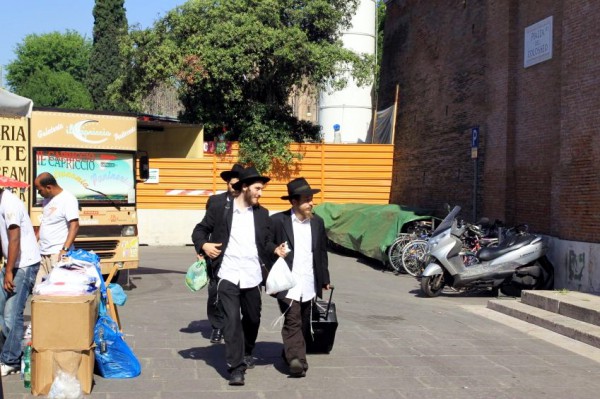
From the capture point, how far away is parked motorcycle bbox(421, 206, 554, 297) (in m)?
13.7

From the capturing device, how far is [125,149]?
14609mm

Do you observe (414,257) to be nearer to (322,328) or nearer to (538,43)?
(538,43)

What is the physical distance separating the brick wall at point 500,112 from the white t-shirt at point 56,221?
8.21 metres

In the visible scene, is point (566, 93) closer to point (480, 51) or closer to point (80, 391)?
point (480, 51)

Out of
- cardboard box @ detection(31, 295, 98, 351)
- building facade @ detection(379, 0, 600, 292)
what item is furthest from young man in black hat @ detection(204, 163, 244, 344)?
building facade @ detection(379, 0, 600, 292)

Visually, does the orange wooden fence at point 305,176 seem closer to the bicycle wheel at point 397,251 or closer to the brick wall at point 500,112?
the brick wall at point 500,112

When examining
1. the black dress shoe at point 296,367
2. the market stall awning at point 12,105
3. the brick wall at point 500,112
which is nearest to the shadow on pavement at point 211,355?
the black dress shoe at point 296,367

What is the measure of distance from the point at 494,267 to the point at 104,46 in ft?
159

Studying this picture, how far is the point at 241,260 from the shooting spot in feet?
24.8

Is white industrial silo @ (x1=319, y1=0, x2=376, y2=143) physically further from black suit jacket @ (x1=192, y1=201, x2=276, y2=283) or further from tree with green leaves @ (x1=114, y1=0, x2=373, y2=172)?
black suit jacket @ (x1=192, y1=201, x2=276, y2=283)

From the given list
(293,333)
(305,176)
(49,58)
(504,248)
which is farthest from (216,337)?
(49,58)

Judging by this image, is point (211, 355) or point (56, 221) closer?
point (211, 355)

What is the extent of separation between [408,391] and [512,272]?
6851 mm

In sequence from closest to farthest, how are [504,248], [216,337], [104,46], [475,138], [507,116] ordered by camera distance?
[216,337] → [504,248] → [507,116] → [475,138] → [104,46]
